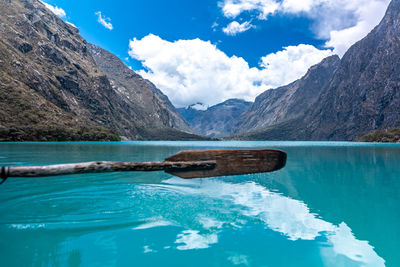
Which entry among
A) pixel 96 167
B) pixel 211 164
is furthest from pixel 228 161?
pixel 96 167

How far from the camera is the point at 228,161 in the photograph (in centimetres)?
637

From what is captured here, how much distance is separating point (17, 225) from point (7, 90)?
170 m

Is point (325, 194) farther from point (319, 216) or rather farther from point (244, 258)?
point (244, 258)

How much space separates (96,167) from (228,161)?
332cm

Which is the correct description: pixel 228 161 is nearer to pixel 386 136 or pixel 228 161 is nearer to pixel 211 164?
pixel 211 164

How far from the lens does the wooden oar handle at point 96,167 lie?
4605 mm

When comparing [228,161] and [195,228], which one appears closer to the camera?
[228,161]

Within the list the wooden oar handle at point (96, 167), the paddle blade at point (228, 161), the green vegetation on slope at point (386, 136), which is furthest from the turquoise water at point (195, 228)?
the green vegetation on slope at point (386, 136)

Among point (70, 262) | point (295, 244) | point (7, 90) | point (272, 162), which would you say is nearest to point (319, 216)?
point (295, 244)

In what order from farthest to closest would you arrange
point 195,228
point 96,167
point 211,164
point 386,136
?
1. point 386,136
2. point 195,228
3. point 211,164
4. point 96,167

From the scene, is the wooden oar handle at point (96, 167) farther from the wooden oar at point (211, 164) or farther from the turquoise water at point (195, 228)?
the turquoise water at point (195, 228)

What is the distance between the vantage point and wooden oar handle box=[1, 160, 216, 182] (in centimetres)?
461

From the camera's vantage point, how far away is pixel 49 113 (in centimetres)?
15038

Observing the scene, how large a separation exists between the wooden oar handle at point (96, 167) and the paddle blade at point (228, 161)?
0.52 feet
